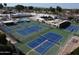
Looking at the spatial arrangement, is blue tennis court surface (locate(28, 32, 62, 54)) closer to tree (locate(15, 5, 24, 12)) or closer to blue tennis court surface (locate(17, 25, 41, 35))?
blue tennis court surface (locate(17, 25, 41, 35))

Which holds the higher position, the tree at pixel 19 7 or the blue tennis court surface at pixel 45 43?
the tree at pixel 19 7

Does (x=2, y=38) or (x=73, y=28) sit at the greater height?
(x=73, y=28)

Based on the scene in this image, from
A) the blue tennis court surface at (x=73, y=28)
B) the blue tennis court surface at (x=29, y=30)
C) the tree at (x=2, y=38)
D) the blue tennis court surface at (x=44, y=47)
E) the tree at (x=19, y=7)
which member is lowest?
the blue tennis court surface at (x=44, y=47)

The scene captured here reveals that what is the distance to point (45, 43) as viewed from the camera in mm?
2166

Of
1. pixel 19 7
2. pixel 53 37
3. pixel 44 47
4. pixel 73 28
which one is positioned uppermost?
pixel 19 7

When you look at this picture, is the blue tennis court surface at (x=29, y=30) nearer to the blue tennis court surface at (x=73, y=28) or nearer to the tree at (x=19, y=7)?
the tree at (x=19, y=7)

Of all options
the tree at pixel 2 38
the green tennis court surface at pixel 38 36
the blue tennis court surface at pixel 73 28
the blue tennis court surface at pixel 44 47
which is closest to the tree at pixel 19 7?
the green tennis court surface at pixel 38 36

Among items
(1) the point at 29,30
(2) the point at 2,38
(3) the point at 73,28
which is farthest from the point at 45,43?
(2) the point at 2,38

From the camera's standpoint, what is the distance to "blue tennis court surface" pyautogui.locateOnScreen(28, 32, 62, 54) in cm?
214

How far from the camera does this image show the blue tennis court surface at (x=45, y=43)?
7.04ft

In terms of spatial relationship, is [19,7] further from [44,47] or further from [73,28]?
[73,28]

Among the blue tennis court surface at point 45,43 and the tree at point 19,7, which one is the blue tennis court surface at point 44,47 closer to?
the blue tennis court surface at point 45,43

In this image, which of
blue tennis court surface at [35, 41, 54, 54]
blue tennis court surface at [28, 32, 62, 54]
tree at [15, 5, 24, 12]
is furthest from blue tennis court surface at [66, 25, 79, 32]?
tree at [15, 5, 24, 12]

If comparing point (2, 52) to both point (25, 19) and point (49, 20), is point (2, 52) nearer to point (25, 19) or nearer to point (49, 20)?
point (25, 19)
